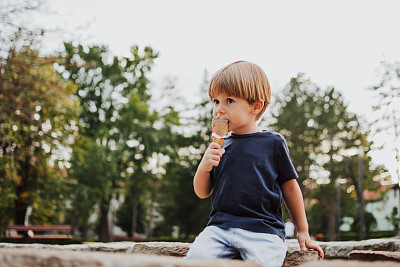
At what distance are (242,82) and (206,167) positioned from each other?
0.52 meters

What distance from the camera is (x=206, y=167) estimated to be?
216 cm

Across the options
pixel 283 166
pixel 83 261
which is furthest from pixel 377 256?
pixel 83 261

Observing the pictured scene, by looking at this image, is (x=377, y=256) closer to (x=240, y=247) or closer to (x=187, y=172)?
(x=240, y=247)

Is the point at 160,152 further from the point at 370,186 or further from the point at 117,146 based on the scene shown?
the point at 370,186

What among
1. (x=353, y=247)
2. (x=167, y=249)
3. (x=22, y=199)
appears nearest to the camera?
(x=167, y=249)

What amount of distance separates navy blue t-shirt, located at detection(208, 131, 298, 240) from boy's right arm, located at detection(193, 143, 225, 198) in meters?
0.07

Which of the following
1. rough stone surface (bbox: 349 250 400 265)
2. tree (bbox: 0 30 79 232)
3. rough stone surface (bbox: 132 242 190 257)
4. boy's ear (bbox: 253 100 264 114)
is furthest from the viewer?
tree (bbox: 0 30 79 232)

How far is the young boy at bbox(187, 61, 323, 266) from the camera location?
1.96 metres

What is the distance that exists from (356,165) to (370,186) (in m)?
2.14

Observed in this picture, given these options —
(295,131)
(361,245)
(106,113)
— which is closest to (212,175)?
(361,245)

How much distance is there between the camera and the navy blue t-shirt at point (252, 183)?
2047 millimetres

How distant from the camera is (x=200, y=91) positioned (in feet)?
94.3

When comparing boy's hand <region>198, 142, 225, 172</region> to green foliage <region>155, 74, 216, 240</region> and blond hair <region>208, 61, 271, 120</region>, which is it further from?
green foliage <region>155, 74, 216, 240</region>

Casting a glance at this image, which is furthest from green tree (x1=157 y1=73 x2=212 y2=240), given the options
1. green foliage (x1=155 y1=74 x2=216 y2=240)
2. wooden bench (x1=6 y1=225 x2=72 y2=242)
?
wooden bench (x1=6 y1=225 x2=72 y2=242)
